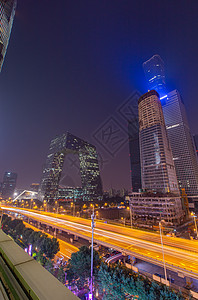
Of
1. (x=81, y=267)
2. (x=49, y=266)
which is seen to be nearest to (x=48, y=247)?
(x=49, y=266)

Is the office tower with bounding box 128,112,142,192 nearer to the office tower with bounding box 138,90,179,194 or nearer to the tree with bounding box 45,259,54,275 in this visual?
the office tower with bounding box 138,90,179,194

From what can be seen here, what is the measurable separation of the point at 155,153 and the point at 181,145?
2173 inches

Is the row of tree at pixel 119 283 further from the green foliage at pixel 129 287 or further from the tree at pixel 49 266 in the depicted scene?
the tree at pixel 49 266

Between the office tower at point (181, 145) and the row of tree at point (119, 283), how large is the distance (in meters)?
119

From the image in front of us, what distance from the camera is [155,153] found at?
8950 centimetres

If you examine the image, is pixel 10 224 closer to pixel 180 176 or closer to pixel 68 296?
pixel 68 296

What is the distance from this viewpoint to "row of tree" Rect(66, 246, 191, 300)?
13.7 meters

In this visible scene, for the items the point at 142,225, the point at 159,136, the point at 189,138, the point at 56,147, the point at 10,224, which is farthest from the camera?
the point at 56,147

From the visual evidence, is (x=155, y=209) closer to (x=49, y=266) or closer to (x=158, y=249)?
(x=158, y=249)

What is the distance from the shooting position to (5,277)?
2.63 m

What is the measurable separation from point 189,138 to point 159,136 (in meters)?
63.6

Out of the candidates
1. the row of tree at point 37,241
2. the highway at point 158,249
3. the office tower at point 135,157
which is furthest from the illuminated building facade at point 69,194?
the highway at point 158,249

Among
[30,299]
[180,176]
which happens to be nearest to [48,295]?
[30,299]

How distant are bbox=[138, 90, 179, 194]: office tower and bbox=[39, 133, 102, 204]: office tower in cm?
6903
